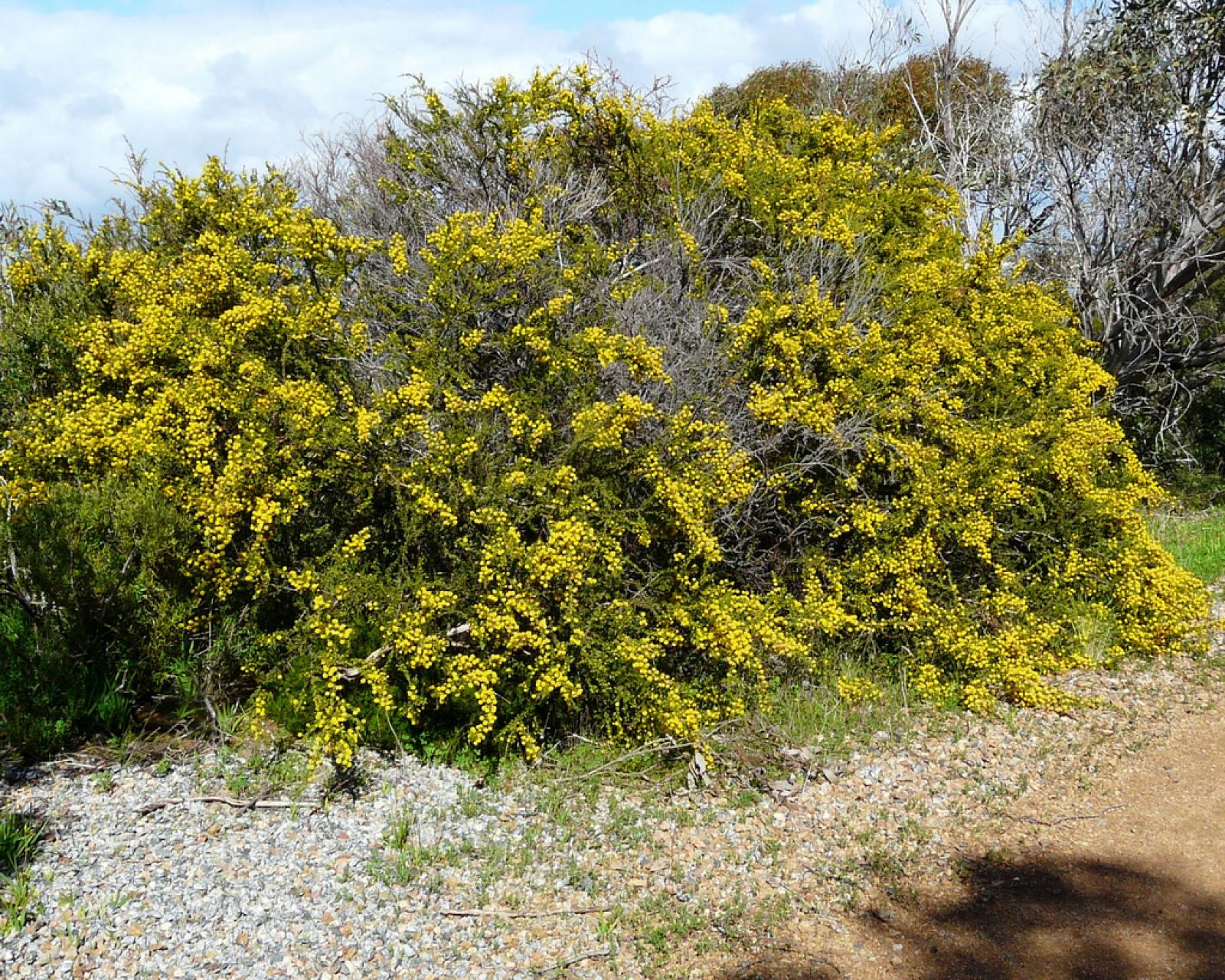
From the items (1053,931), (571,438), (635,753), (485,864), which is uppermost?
(571,438)

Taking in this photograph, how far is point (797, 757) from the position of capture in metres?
4.94

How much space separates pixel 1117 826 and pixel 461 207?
4.95 metres

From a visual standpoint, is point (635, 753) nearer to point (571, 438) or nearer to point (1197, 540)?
point (571, 438)

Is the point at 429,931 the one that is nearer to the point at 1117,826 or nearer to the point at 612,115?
the point at 1117,826

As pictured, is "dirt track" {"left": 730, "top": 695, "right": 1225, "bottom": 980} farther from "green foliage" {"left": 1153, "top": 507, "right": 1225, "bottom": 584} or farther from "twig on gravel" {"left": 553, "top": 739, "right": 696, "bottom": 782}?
"green foliage" {"left": 1153, "top": 507, "right": 1225, "bottom": 584}

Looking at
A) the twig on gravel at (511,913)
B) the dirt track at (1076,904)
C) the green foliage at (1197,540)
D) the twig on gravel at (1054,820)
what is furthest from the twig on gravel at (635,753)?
the green foliage at (1197,540)

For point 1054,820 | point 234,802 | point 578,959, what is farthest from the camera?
point 1054,820

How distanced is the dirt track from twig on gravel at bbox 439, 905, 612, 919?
66 cm

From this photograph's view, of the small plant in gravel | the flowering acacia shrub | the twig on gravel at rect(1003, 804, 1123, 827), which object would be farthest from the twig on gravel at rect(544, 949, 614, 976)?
the twig on gravel at rect(1003, 804, 1123, 827)

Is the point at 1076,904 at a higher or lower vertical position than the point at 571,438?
lower

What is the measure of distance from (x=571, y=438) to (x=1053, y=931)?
9.88 feet

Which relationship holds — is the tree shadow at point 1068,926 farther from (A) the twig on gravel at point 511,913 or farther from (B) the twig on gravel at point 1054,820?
(A) the twig on gravel at point 511,913

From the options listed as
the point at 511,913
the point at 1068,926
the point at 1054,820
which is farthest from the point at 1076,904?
the point at 511,913

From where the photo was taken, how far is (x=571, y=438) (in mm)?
5164
